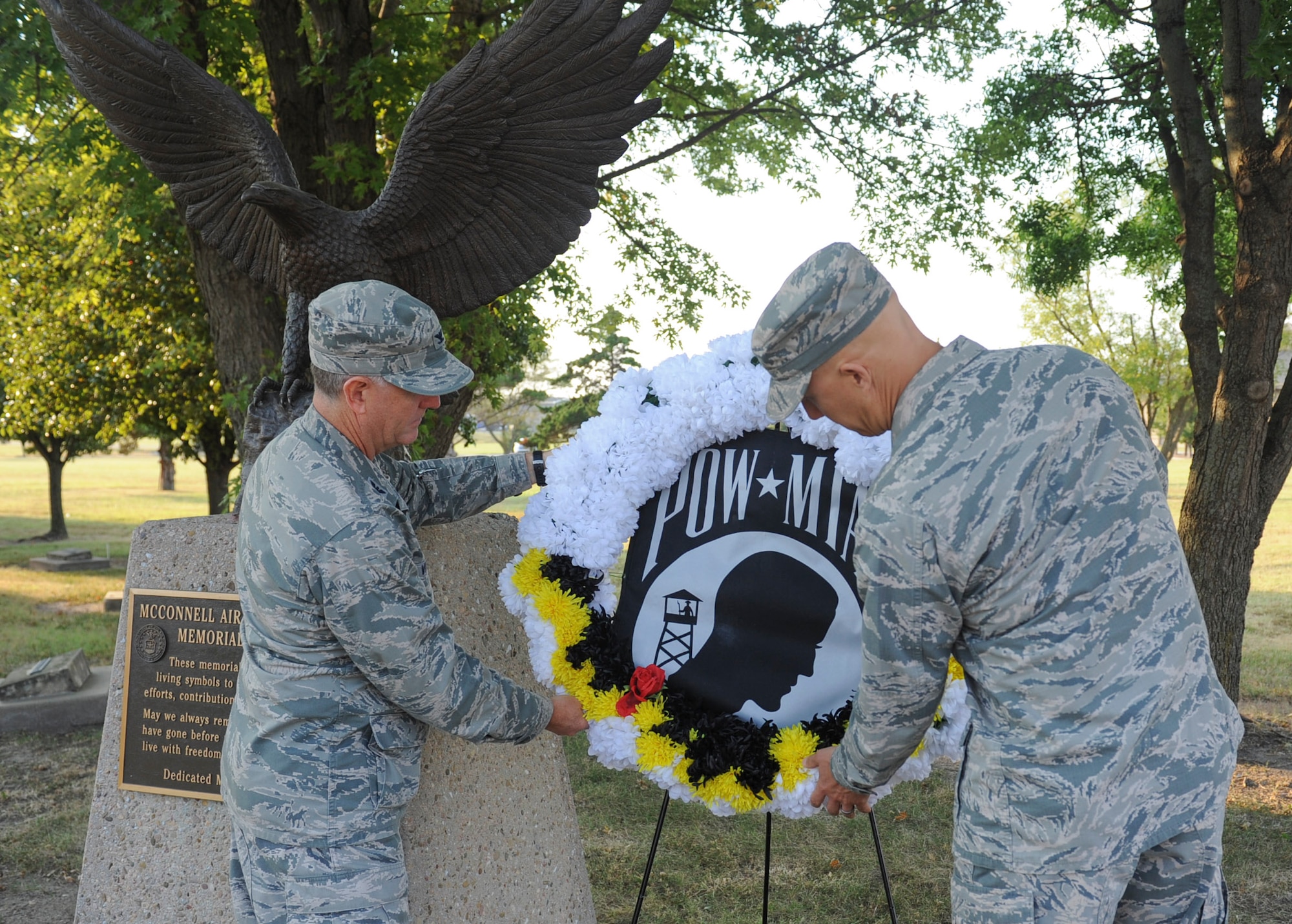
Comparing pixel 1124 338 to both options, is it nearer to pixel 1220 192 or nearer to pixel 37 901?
pixel 1220 192

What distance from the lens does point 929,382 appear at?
1.75 meters

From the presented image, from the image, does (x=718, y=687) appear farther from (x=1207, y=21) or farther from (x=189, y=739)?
(x=1207, y=21)

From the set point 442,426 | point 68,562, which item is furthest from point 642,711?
point 68,562

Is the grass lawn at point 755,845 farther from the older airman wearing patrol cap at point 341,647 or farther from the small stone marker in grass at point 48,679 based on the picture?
the older airman wearing patrol cap at point 341,647

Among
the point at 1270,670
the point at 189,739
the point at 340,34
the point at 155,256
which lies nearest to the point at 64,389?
the point at 155,256

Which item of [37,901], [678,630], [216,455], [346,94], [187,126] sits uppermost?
[346,94]

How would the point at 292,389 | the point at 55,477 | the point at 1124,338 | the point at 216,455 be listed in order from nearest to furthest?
the point at 292,389 < the point at 216,455 < the point at 55,477 < the point at 1124,338

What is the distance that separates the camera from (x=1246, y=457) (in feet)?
19.7

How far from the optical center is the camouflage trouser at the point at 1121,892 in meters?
1.68

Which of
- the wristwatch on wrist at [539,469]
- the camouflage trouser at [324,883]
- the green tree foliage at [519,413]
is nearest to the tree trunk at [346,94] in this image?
the wristwatch on wrist at [539,469]

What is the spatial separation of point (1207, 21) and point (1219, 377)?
2.66m

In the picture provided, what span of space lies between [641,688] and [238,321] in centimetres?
431

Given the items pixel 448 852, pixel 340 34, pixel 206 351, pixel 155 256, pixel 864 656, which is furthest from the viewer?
pixel 155 256

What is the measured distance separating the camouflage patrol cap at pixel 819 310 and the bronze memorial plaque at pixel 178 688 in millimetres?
2247
